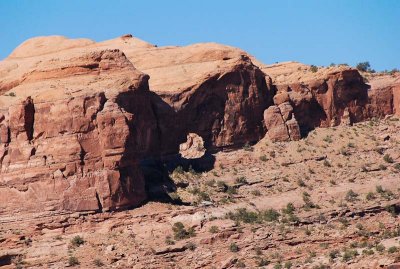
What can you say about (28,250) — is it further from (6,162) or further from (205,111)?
(205,111)

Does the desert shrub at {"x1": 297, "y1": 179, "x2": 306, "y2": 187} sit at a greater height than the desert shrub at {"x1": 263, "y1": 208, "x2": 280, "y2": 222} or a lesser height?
greater

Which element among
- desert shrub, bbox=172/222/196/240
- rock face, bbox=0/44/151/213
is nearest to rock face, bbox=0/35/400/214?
rock face, bbox=0/44/151/213

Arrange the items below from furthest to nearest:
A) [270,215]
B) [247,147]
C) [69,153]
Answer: [247,147] → [270,215] → [69,153]

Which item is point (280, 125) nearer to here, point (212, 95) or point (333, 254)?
point (212, 95)

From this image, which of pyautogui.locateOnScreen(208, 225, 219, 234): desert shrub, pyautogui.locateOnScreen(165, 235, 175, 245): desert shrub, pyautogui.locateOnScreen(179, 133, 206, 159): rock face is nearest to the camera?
pyautogui.locateOnScreen(165, 235, 175, 245): desert shrub

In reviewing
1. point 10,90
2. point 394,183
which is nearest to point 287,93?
point 394,183

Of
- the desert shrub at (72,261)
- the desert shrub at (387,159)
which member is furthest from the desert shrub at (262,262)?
the desert shrub at (387,159)

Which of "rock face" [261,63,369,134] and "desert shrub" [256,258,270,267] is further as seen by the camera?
"rock face" [261,63,369,134]

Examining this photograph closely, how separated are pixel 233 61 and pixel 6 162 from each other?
59.7 ft

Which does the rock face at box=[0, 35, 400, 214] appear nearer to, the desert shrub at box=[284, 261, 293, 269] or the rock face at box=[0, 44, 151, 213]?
the rock face at box=[0, 44, 151, 213]

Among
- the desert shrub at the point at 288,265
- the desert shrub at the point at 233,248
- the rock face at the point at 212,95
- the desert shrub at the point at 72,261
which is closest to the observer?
→ the desert shrub at the point at 288,265

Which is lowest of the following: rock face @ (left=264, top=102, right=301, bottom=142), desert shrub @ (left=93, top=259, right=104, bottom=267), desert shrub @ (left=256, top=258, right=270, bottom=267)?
desert shrub @ (left=256, top=258, right=270, bottom=267)

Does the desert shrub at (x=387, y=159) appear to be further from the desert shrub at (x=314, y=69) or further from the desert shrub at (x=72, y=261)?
the desert shrub at (x=72, y=261)

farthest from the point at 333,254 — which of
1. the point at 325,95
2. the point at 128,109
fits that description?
the point at 325,95
